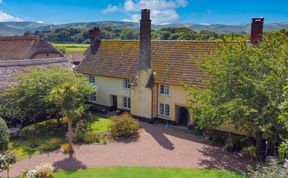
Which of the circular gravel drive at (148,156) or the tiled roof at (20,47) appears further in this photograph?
the tiled roof at (20,47)

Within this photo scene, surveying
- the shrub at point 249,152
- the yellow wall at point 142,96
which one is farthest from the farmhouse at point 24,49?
the shrub at point 249,152

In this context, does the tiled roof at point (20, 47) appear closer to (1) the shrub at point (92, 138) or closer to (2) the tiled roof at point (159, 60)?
(2) the tiled roof at point (159, 60)

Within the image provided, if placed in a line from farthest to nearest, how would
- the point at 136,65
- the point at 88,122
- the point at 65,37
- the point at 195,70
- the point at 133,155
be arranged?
1. the point at 65,37
2. the point at 136,65
3. the point at 88,122
4. the point at 195,70
5. the point at 133,155

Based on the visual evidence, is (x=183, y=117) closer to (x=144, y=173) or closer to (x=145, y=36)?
(x=145, y=36)

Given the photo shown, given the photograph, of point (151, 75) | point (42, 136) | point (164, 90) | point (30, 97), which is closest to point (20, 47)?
point (30, 97)

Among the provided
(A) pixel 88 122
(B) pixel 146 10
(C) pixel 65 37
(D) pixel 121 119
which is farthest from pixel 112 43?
(C) pixel 65 37

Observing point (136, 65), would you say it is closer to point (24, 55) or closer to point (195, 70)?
point (195, 70)

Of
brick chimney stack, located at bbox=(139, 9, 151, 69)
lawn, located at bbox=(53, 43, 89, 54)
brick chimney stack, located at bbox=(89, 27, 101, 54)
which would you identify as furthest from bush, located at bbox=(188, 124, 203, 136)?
lawn, located at bbox=(53, 43, 89, 54)
